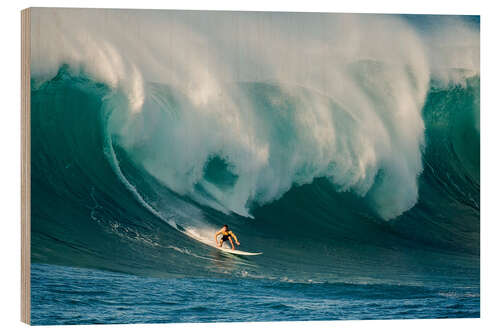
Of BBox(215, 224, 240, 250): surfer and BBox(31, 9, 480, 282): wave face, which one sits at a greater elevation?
BBox(31, 9, 480, 282): wave face

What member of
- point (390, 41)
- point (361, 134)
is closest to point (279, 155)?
point (361, 134)

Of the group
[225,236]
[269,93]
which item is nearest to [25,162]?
[225,236]

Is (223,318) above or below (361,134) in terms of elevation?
below

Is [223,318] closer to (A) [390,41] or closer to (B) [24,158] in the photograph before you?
(B) [24,158]

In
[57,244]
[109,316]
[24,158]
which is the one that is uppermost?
[24,158]

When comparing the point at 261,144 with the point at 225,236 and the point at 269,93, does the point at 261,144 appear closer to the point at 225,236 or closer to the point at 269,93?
the point at 269,93

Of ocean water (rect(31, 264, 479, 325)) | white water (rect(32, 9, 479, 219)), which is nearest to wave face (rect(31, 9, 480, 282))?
white water (rect(32, 9, 479, 219))

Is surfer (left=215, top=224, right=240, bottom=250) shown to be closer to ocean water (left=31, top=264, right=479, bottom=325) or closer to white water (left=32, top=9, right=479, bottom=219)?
white water (left=32, top=9, right=479, bottom=219)

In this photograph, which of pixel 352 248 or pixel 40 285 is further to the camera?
pixel 352 248
